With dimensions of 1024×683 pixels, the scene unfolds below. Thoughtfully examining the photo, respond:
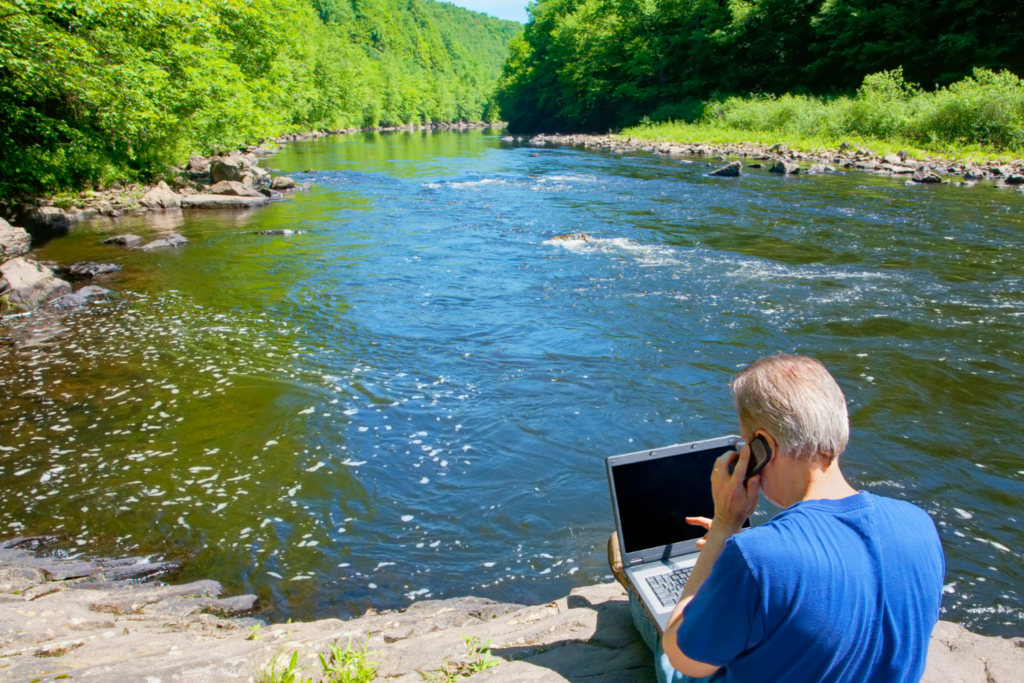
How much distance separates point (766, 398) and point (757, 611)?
0.62 meters

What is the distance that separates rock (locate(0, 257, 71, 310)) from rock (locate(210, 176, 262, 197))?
11.5 meters

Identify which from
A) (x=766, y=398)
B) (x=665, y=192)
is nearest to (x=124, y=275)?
(x=766, y=398)

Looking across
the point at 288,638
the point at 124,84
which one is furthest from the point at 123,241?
the point at 288,638

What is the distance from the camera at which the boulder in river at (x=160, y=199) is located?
21266 mm

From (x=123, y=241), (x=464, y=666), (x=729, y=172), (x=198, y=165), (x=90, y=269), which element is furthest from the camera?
(x=198, y=165)

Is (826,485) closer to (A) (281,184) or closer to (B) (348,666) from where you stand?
(B) (348,666)

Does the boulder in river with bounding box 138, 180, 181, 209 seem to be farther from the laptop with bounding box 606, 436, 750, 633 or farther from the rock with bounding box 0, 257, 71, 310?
the laptop with bounding box 606, 436, 750, 633

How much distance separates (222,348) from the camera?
906cm

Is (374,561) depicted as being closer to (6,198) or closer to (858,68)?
(6,198)

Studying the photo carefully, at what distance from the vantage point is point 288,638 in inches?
139

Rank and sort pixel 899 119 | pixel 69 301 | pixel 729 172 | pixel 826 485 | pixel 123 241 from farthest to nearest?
pixel 899 119
pixel 729 172
pixel 123 241
pixel 69 301
pixel 826 485

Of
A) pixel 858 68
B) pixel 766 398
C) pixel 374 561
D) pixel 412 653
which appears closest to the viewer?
pixel 766 398

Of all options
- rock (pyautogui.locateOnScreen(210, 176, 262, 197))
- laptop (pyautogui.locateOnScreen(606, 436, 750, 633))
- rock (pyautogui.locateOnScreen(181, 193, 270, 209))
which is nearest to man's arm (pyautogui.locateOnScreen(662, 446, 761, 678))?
laptop (pyautogui.locateOnScreen(606, 436, 750, 633))

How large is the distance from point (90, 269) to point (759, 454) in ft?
47.2
